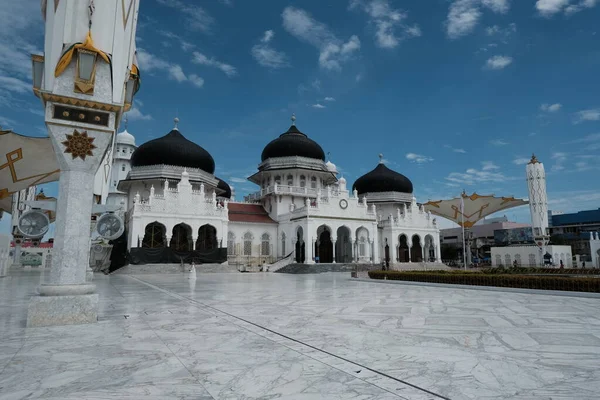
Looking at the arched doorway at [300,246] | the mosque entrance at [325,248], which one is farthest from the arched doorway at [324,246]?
the arched doorway at [300,246]

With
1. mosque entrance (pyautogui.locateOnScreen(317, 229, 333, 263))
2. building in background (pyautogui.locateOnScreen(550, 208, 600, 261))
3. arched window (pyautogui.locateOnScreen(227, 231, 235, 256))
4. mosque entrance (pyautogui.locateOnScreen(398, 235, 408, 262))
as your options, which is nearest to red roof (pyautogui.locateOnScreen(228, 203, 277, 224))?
arched window (pyautogui.locateOnScreen(227, 231, 235, 256))

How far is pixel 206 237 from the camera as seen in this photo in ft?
116

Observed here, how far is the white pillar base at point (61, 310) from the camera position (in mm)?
7035

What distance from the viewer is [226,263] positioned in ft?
105

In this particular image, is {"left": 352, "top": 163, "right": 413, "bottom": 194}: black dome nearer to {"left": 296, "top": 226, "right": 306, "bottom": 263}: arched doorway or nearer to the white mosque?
the white mosque

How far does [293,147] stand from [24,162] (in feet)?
81.9

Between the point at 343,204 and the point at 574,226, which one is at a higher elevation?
the point at 343,204

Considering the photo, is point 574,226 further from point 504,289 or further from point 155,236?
point 155,236

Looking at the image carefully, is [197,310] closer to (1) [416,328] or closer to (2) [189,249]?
(1) [416,328]

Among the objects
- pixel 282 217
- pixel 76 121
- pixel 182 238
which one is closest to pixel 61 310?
pixel 76 121

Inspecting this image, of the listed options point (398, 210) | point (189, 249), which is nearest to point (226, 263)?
point (189, 249)

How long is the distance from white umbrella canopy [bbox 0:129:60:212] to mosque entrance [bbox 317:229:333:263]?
23.8 meters

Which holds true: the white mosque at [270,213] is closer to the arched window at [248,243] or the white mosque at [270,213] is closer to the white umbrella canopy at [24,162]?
the arched window at [248,243]

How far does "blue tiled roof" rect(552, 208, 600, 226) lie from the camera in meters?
70.7
